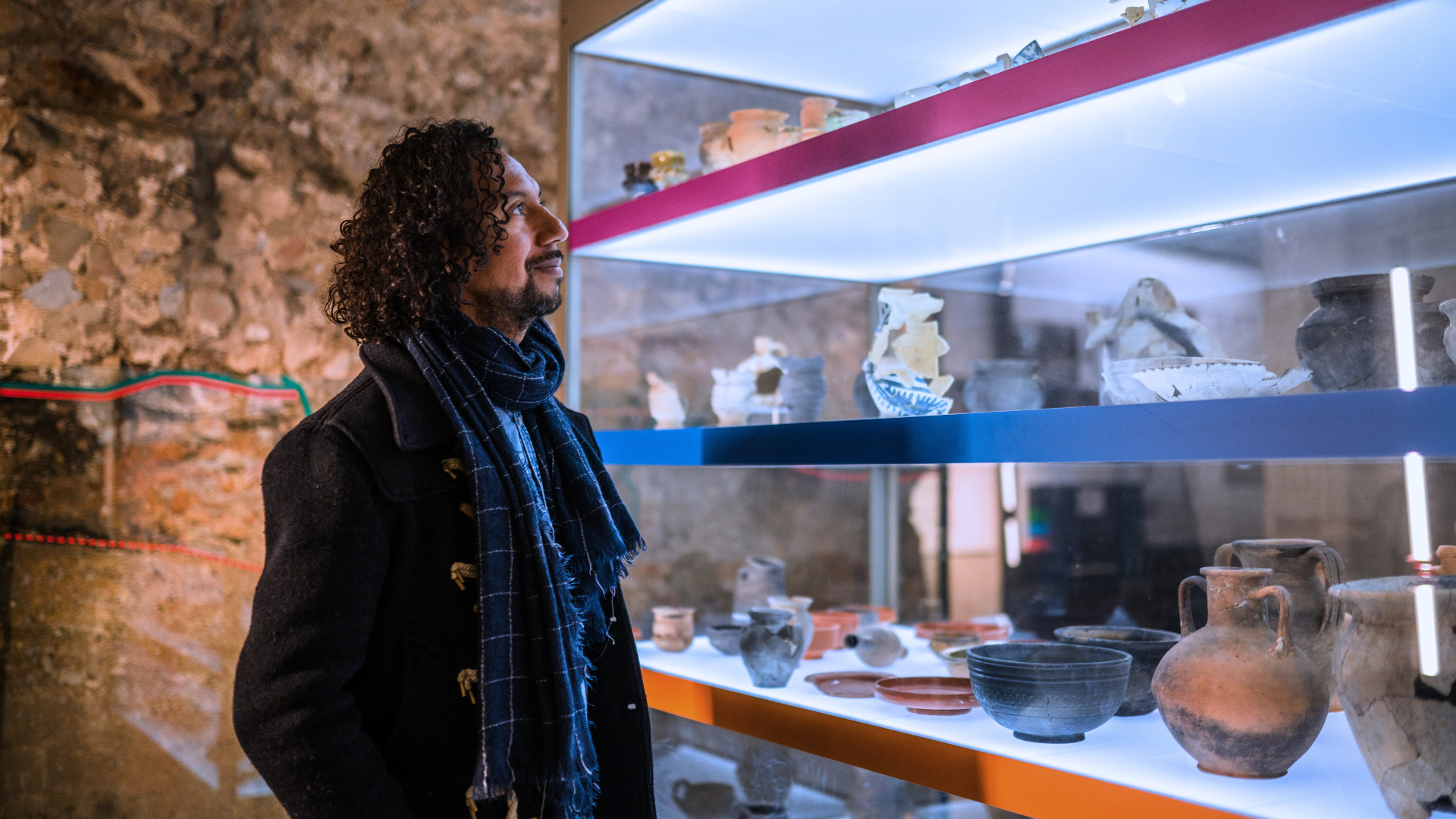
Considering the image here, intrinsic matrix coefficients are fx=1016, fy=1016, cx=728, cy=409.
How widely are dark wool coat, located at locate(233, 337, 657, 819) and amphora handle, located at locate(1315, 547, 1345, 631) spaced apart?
138cm

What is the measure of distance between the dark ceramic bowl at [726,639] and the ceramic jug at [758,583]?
0.45 meters

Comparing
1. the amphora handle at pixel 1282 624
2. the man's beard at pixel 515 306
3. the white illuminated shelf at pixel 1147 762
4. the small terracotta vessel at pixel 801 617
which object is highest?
the man's beard at pixel 515 306

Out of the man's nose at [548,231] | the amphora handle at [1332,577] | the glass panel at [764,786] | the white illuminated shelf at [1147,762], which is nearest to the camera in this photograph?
the white illuminated shelf at [1147,762]

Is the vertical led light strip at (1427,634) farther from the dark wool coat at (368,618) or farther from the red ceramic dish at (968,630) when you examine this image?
Result: the red ceramic dish at (968,630)

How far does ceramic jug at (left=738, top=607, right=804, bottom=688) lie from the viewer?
2434 mm

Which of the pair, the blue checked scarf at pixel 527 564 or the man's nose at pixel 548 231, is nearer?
the blue checked scarf at pixel 527 564

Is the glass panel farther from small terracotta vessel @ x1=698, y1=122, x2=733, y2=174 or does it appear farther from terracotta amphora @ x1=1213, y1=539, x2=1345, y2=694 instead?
small terracotta vessel @ x1=698, y1=122, x2=733, y2=174

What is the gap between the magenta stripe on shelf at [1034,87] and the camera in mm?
1514

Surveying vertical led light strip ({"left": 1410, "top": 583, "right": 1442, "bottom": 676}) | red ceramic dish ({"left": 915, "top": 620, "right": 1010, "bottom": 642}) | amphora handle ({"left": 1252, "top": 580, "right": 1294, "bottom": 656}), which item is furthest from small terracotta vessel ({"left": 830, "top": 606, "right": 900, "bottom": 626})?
vertical led light strip ({"left": 1410, "top": 583, "right": 1442, "bottom": 676})

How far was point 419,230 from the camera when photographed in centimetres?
176

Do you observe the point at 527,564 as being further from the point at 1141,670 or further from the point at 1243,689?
the point at 1141,670

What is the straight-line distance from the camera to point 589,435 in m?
2.11

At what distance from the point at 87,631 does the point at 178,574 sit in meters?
A: 0.26

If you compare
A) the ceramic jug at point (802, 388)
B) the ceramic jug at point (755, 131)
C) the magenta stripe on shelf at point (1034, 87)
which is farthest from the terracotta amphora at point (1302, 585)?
the ceramic jug at point (755, 131)
